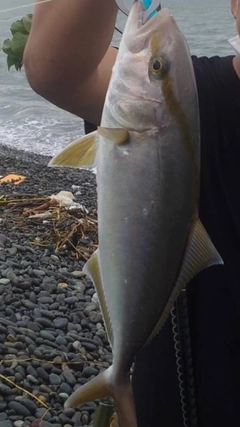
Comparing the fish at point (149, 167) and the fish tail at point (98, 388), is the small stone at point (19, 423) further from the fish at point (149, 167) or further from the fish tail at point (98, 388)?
the fish at point (149, 167)

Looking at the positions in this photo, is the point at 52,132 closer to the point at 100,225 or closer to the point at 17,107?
the point at 17,107

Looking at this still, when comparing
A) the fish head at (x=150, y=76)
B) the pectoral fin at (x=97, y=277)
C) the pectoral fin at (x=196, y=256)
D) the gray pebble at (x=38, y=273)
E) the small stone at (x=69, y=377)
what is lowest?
the gray pebble at (x=38, y=273)

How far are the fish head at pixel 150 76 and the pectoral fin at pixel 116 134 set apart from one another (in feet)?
0.06

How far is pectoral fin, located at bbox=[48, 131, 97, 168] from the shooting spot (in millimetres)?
1598

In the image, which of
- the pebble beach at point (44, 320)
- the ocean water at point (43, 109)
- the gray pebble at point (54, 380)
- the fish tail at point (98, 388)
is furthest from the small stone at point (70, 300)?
the ocean water at point (43, 109)

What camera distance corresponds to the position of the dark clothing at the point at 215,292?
1.83 meters

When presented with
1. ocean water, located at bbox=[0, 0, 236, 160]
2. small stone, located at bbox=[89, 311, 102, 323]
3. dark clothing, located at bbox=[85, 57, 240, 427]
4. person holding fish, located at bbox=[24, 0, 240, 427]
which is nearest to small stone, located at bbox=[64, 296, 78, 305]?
small stone, located at bbox=[89, 311, 102, 323]

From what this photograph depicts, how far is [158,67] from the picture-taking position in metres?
1.50

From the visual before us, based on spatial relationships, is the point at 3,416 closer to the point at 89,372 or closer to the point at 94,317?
the point at 89,372

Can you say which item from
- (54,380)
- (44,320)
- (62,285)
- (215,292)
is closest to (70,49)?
(215,292)

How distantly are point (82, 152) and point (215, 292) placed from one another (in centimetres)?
54

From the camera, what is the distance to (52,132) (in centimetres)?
1639

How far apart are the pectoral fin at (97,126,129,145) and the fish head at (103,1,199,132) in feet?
0.06

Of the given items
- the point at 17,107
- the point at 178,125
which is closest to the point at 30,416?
the point at 178,125
